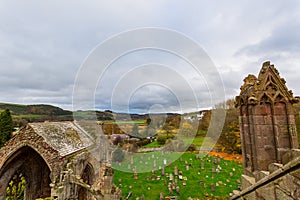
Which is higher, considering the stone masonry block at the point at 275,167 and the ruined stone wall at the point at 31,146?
the stone masonry block at the point at 275,167

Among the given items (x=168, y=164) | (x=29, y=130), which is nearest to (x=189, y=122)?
(x=168, y=164)

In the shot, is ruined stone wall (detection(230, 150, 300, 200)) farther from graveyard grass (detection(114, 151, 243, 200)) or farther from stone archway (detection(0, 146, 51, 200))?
graveyard grass (detection(114, 151, 243, 200))

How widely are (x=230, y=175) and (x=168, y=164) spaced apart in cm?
835

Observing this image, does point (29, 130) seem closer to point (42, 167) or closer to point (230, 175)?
point (42, 167)

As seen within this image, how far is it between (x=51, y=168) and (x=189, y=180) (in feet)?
47.4

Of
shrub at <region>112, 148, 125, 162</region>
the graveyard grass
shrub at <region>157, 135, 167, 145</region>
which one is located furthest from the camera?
shrub at <region>157, 135, 167, 145</region>

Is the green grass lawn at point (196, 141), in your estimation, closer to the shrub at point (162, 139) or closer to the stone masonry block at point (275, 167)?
the shrub at point (162, 139)

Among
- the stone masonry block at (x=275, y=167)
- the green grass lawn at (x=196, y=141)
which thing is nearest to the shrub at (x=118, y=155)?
the green grass lawn at (x=196, y=141)

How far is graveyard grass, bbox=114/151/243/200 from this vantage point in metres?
15.4

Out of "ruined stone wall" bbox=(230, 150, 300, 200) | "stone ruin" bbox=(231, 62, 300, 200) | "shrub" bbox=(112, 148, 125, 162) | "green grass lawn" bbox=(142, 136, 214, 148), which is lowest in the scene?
"shrub" bbox=(112, 148, 125, 162)

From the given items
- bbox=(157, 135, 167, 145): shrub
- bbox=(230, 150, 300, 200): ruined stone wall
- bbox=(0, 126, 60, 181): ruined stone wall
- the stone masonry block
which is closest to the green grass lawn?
bbox=(157, 135, 167, 145): shrub

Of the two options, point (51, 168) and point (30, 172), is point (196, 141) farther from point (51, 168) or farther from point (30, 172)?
point (51, 168)

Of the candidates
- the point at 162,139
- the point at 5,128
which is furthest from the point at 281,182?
the point at 162,139

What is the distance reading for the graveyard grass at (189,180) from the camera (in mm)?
15418
